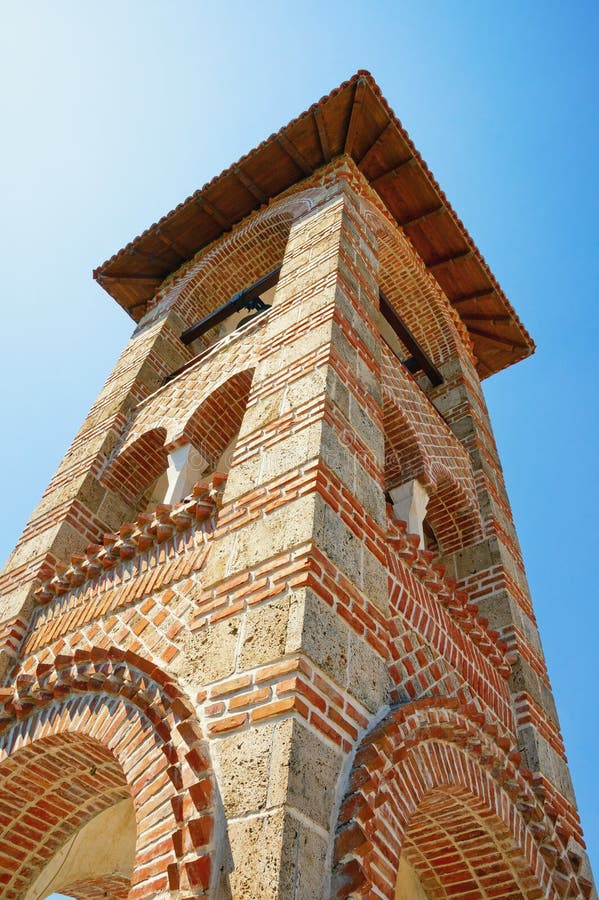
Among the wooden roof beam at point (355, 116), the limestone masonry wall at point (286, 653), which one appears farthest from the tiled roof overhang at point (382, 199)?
the limestone masonry wall at point (286, 653)

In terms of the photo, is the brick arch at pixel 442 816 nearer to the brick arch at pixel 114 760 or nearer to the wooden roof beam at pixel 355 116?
the brick arch at pixel 114 760

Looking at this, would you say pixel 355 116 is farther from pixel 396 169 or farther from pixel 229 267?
pixel 229 267

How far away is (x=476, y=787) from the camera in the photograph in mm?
3646

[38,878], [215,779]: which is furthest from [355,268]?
[38,878]

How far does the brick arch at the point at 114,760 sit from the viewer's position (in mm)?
2562

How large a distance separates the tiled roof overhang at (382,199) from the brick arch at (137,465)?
3.81m

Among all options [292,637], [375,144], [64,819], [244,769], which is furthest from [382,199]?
[244,769]

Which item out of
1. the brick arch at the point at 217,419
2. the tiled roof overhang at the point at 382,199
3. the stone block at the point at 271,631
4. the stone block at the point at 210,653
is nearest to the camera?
the stone block at the point at 271,631

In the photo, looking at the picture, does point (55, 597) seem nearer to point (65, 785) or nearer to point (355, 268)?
point (65, 785)

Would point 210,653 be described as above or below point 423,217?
below

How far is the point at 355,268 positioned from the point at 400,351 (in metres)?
3.47

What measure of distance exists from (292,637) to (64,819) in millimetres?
2359

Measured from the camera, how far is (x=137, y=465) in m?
6.57

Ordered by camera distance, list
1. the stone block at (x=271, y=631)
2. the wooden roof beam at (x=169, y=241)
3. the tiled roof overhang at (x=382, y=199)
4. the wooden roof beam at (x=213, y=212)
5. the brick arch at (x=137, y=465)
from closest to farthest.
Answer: the stone block at (x=271, y=631) → the brick arch at (x=137, y=465) → the tiled roof overhang at (x=382, y=199) → the wooden roof beam at (x=213, y=212) → the wooden roof beam at (x=169, y=241)
